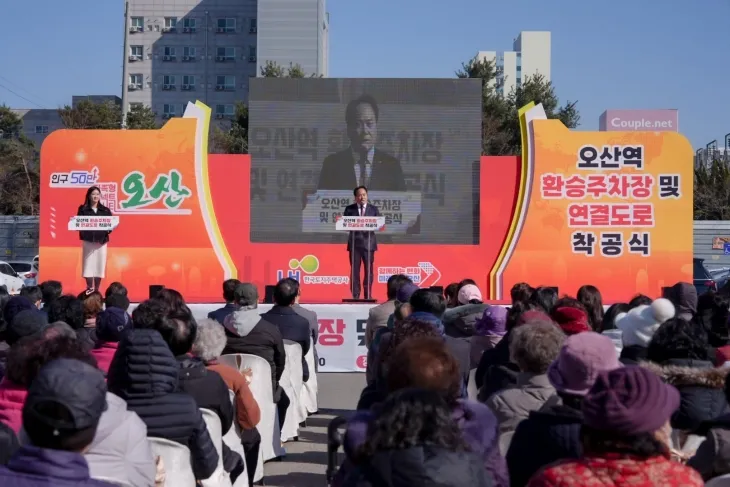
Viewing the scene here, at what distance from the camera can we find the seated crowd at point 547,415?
212 cm

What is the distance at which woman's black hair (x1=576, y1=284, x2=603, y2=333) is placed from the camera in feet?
20.8

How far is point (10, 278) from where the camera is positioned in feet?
69.5

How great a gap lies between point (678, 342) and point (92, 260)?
9.60 meters

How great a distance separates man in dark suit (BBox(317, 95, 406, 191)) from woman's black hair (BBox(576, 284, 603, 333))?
839 cm

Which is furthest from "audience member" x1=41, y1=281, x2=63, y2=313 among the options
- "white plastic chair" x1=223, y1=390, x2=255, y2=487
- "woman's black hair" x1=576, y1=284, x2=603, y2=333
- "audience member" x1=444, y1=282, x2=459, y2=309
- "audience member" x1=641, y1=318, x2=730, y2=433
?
"audience member" x1=641, y1=318, x2=730, y2=433

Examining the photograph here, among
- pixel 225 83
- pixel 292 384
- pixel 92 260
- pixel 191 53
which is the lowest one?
pixel 292 384

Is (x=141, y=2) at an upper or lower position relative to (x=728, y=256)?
upper

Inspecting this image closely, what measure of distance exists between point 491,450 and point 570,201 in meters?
12.1

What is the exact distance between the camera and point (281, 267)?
1492cm

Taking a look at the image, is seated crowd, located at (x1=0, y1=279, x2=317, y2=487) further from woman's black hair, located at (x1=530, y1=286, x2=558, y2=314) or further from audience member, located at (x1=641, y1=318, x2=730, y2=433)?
audience member, located at (x1=641, y1=318, x2=730, y2=433)

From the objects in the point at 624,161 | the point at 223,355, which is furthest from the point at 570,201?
the point at 223,355

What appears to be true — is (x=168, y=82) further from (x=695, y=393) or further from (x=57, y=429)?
(x=57, y=429)

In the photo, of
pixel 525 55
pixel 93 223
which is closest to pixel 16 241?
pixel 93 223

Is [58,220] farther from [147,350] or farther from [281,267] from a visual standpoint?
[147,350]
